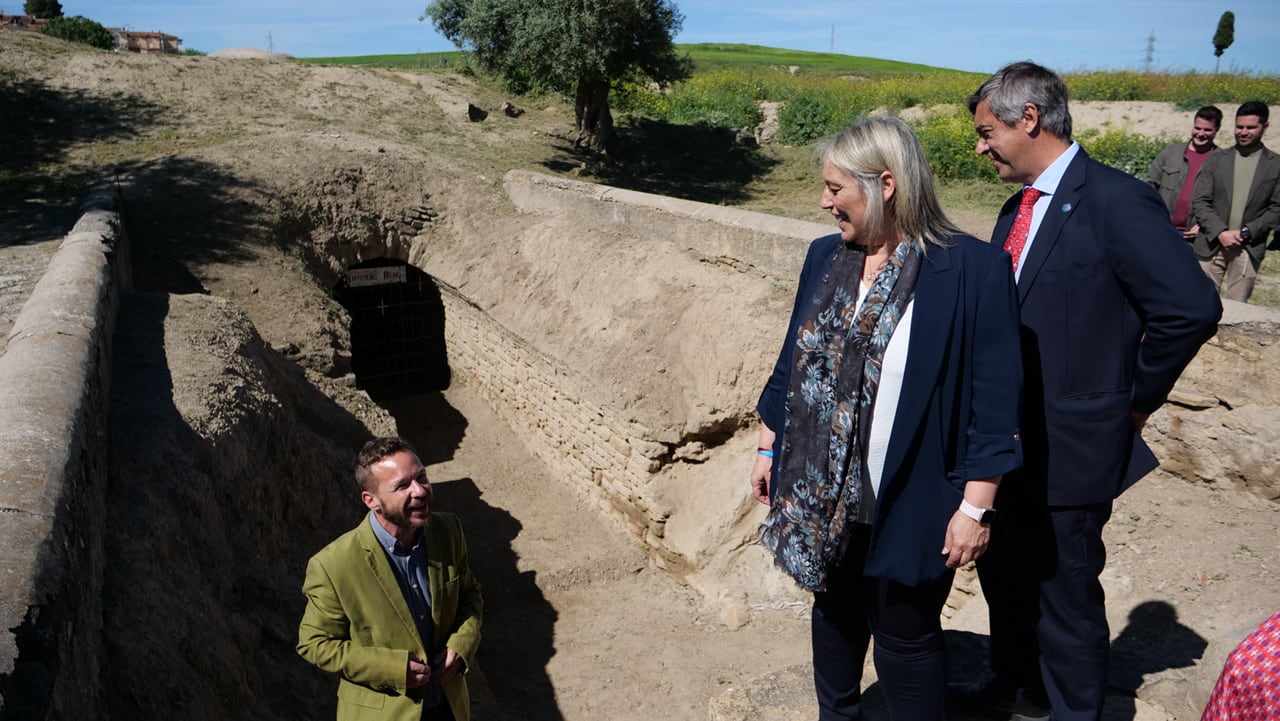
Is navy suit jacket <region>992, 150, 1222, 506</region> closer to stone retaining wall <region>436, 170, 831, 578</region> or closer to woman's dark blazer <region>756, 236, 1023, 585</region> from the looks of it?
woman's dark blazer <region>756, 236, 1023, 585</region>

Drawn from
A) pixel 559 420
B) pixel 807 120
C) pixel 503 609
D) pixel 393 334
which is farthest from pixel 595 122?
pixel 503 609

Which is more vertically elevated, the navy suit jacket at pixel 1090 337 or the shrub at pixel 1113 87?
the shrub at pixel 1113 87

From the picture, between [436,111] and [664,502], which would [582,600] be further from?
[436,111]

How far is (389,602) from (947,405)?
1930mm

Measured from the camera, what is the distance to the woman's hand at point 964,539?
2250 millimetres

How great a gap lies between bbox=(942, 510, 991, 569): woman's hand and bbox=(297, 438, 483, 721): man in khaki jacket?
5.33 ft

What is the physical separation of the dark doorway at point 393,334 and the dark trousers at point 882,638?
11.4 m

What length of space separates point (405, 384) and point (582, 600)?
6.84 metres

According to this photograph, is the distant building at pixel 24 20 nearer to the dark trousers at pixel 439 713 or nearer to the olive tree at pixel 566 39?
the olive tree at pixel 566 39

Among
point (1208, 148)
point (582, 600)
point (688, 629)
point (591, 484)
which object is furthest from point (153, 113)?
point (1208, 148)

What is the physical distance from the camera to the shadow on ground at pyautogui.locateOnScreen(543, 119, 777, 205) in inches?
729

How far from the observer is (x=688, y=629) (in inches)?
281

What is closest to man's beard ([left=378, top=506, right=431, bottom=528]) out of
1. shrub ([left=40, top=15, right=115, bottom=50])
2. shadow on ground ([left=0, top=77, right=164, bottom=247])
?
shadow on ground ([left=0, top=77, right=164, bottom=247])

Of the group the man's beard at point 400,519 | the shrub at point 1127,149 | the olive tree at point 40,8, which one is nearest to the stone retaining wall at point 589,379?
the man's beard at point 400,519
